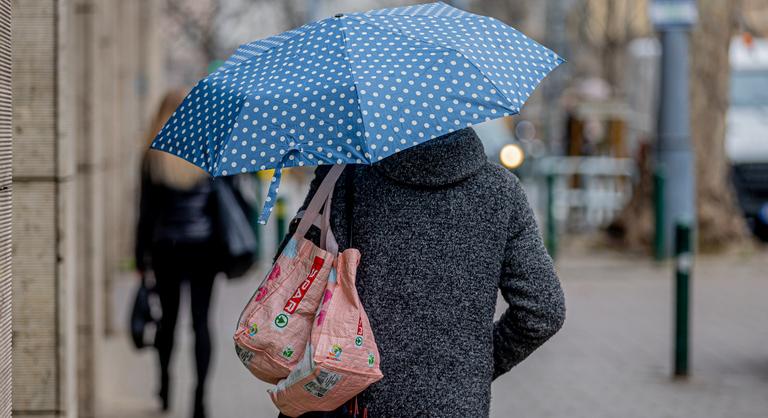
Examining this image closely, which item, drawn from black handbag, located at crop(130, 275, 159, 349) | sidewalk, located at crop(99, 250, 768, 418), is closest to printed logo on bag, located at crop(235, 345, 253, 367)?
black handbag, located at crop(130, 275, 159, 349)

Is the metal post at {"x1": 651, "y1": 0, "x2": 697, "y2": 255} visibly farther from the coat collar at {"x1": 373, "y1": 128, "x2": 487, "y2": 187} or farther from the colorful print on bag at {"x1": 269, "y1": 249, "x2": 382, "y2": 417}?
the colorful print on bag at {"x1": 269, "y1": 249, "x2": 382, "y2": 417}

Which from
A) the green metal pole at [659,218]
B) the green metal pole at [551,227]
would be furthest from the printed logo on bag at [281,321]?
the green metal pole at [659,218]

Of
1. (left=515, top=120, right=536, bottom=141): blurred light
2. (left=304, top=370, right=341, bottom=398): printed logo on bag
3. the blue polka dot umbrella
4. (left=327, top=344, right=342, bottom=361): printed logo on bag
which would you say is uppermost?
(left=515, top=120, right=536, bottom=141): blurred light

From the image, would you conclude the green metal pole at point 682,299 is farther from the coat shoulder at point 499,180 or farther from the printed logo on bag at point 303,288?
the printed logo on bag at point 303,288

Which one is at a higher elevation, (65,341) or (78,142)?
(78,142)

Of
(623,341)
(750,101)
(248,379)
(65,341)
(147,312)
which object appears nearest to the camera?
(65,341)

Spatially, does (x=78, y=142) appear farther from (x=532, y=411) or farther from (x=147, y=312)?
(x=532, y=411)

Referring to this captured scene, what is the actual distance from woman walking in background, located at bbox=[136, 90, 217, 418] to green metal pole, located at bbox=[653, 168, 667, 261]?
8.39 m

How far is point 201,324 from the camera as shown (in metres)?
6.68

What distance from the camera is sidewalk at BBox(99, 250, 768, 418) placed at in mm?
7434

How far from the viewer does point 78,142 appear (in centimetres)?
814

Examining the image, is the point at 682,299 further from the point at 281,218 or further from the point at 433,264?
the point at 281,218

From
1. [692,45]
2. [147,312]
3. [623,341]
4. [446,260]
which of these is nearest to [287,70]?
[446,260]

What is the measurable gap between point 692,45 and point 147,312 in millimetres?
9955
